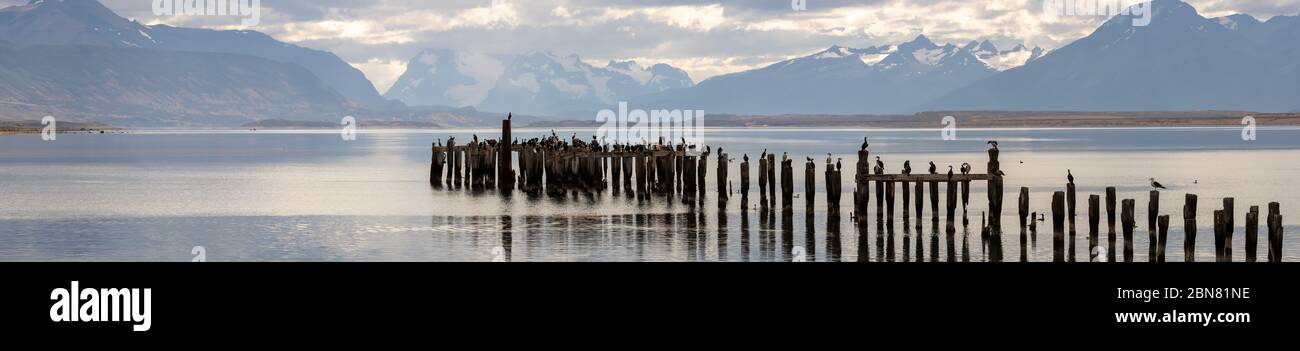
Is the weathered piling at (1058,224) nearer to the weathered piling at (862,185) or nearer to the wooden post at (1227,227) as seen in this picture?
the wooden post at (1227,227)

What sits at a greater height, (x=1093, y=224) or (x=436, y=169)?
(x=436, y=169)

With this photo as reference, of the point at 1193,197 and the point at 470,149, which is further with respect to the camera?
the point at 470,149

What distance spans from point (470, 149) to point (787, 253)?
88.7ft

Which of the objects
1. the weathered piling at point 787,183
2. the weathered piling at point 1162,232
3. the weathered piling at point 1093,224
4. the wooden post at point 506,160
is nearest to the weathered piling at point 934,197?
the weathered piling at point 787,183

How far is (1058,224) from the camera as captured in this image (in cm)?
2870

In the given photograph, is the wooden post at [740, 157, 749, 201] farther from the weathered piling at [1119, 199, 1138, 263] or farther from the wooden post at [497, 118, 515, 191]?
the weathered piling at [1119, 199, 1138, 263]

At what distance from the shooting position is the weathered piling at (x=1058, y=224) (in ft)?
93.0

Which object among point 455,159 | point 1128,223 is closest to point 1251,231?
point 1128,223

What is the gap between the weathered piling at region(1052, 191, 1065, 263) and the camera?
28.3 m

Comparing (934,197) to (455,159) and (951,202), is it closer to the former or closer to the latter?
(951,202)
